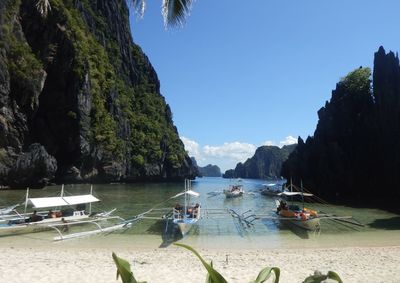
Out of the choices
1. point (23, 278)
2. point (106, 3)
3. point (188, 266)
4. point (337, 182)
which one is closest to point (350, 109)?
point (337, 182)

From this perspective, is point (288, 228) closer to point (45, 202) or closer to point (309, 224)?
point (309, 224)

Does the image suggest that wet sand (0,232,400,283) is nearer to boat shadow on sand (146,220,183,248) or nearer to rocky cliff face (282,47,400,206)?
boat shadow on sand (146,220,183,248)

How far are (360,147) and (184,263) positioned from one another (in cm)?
6004

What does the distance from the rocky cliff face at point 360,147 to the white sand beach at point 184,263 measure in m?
45.7

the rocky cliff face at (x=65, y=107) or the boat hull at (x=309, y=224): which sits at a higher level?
the rocky cliff face at (x=65, y=107)

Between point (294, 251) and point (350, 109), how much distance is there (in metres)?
59.6

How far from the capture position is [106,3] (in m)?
121

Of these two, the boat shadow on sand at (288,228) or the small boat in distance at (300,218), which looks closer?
the boat shadow on sand at (288,228)

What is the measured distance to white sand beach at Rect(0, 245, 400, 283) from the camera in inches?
472

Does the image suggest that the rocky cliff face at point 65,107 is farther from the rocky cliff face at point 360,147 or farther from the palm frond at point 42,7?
the palm frond at point 42,7

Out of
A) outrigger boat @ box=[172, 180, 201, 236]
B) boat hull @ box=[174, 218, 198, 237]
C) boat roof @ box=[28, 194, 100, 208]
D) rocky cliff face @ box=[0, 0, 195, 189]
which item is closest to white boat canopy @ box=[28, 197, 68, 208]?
boat roof @ box=[28, 194, 100, 208]

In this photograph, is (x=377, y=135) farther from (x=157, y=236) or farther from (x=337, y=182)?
(x=157, y=236)

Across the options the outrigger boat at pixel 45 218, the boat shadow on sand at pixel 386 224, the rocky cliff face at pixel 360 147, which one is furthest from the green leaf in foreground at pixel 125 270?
the rocky cliff face at pixel 360 147

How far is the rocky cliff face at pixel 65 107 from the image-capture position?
189 feet
